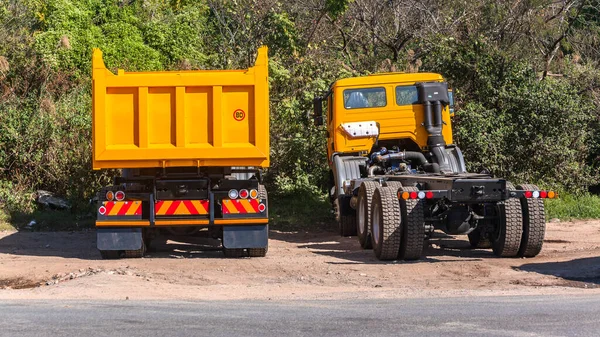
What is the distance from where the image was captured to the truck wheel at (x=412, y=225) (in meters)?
11.8

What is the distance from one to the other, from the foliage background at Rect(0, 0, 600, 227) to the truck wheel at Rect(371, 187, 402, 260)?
19.1 feet

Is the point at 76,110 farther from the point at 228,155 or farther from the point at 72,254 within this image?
the point at 228,155

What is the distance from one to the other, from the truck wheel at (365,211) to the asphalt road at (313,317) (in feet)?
13.8

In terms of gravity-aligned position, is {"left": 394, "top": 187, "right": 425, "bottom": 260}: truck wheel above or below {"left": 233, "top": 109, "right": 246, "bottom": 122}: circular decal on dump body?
below

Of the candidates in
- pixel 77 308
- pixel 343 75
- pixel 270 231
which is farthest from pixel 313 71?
pixel 77 308

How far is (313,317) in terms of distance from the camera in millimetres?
7766

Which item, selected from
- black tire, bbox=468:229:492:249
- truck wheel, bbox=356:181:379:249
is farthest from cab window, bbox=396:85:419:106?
black tire, bbox=468:229:492:249

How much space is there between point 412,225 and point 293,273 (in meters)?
1.75

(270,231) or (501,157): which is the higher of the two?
(501,157)

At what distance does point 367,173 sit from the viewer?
48.9 ft

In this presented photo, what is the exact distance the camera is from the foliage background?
1858 cm

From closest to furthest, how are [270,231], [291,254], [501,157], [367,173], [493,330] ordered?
[493,330] < [291,254] < [367,173] < [270,231] < [501,157]

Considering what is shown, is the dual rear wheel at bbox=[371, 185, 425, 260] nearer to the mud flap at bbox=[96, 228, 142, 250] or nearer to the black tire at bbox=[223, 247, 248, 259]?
the black tire at bbox=[223, 247, 248, 259]

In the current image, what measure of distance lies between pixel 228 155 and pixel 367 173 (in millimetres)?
3423
